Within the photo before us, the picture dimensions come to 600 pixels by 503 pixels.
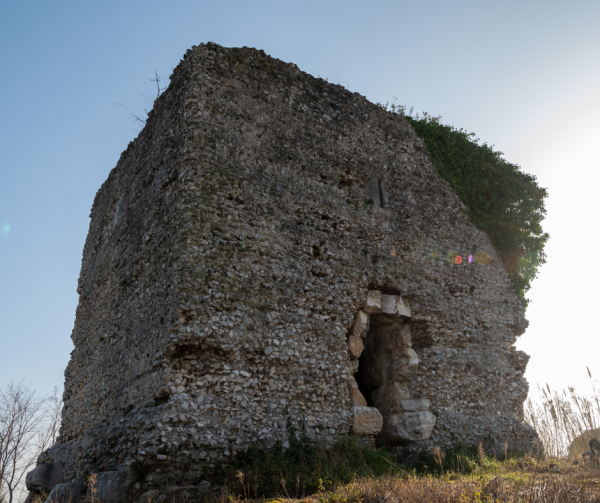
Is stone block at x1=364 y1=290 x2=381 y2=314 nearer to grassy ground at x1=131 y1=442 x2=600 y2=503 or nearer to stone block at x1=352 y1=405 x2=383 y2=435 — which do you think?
stone block at x1=352 y1=405 x2=383 y2=435

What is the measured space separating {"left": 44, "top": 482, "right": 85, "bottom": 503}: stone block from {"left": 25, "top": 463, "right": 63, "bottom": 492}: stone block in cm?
280

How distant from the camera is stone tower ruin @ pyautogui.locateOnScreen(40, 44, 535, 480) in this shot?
724cm

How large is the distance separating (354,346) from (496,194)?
21.0ft

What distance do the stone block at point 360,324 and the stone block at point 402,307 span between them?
2.57 ft

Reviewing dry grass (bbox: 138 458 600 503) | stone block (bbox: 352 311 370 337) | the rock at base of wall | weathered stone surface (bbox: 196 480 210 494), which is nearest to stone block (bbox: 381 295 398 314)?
stone block (bbox: 352 311 370 337)

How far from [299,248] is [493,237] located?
585 cm

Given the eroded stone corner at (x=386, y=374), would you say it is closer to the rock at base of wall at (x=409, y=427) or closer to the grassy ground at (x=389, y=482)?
the rock at base of wall at (x=409, y=427)

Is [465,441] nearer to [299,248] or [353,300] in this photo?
[353,300]

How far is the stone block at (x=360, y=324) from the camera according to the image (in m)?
8.86

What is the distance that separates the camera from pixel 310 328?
8.16m

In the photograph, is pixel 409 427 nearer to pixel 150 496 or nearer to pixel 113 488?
pixel 150 496

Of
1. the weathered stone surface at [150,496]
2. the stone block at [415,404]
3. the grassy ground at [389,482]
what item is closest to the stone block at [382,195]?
the stone block at [415,404]

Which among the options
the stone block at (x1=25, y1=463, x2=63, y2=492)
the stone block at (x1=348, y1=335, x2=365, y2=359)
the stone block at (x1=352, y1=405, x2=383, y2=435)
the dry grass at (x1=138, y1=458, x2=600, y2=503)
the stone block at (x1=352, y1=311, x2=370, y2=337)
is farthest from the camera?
the stone block at (x1=25, y1=463, x2=63, y2=492)

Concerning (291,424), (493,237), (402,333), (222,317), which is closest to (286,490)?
(291,424)
